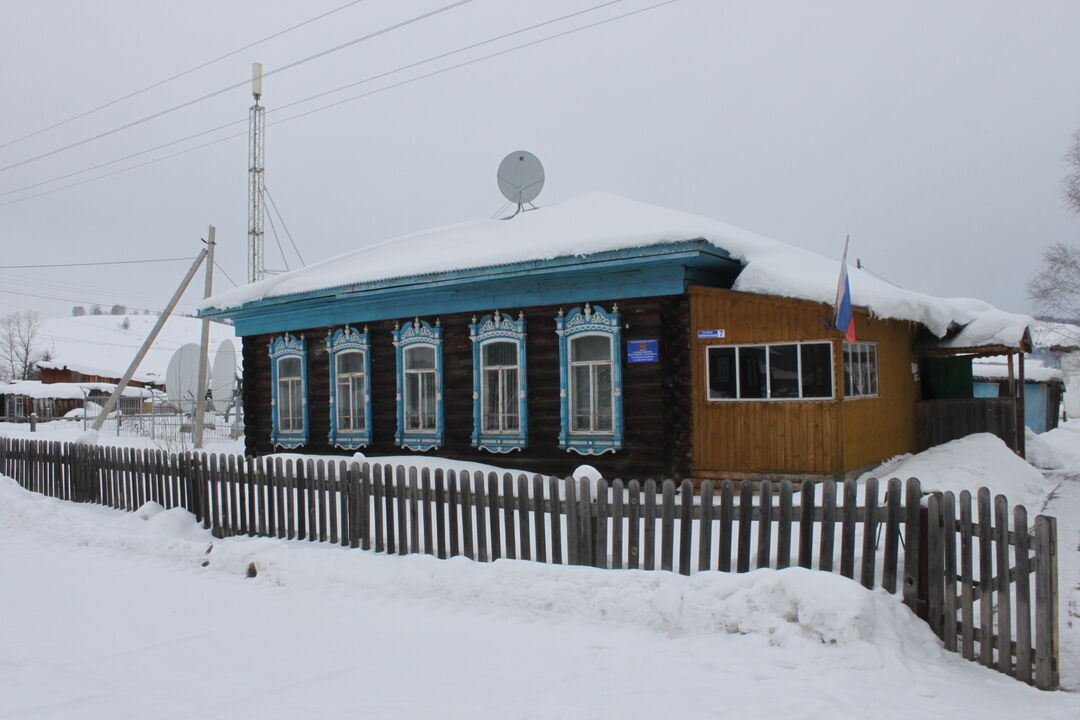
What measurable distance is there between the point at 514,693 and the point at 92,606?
4400mm

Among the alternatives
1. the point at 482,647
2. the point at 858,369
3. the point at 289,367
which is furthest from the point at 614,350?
the point at 289,367

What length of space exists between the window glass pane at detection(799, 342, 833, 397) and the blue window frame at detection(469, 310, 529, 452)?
4552mm

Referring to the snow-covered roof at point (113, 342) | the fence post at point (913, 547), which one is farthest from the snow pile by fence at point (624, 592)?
the snow-covered roof at point (113, 342)

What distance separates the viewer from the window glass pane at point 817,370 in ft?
36.5

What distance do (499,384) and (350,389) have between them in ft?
12.9

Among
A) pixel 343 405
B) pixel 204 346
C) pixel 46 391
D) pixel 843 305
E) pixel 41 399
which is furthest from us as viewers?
pixel 41 399

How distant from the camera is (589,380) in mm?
12859

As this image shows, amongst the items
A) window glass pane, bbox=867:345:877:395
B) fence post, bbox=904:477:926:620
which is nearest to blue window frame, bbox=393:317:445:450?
window glass pane, bbox=867:345:877:395

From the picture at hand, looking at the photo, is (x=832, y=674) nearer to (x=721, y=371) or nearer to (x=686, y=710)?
(x=686, y=710)

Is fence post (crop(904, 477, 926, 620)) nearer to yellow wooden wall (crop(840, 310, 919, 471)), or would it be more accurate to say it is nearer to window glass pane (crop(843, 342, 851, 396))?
yellow wooden wall (crop(840, 310, 919, 471))

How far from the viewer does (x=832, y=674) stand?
4.66 m

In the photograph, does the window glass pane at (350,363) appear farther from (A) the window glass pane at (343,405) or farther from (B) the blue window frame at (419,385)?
(B) the blue window frame at (419,385)

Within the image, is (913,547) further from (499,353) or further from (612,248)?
(499,353)

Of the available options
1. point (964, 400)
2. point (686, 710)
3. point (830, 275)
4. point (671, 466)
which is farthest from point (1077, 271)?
point (686, 710)
